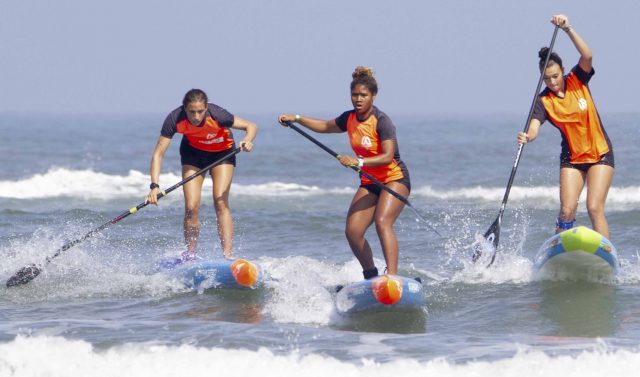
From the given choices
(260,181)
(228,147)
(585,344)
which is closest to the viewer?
(585,344)

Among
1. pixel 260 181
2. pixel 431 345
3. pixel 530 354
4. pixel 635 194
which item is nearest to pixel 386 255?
pixel 431 345

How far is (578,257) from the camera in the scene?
8781 millimetres

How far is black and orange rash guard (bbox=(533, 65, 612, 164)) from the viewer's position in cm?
862

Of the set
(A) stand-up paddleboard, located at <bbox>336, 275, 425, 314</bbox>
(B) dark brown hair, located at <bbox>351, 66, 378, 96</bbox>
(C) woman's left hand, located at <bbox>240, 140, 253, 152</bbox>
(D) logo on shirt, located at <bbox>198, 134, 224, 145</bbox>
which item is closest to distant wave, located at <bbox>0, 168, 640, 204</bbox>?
(D) logo on shirt, located at <bbox>198, 134, 224, 145</bbox>

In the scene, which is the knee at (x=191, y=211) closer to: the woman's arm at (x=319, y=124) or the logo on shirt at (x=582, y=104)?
the woman's arm at (x=319, y=124)

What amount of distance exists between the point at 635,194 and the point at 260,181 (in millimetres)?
9222

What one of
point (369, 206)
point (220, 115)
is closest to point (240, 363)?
point (369, 206)

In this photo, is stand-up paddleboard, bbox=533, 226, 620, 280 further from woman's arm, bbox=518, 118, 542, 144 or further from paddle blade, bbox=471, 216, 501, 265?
woman's arm, bbox=518, 118, 542, 144

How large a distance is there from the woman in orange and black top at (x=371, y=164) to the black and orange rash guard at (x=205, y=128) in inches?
47.3

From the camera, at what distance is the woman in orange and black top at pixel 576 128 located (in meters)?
8.62

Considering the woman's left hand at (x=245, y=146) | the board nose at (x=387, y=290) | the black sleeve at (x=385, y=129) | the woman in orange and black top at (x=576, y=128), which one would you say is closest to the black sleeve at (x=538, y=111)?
the woman in orange and black top at (x=576, y=128)

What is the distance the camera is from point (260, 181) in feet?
81.7

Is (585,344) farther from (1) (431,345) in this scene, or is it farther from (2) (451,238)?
(2) (451,238)

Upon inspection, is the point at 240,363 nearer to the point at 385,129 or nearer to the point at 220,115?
the point at 385,129
